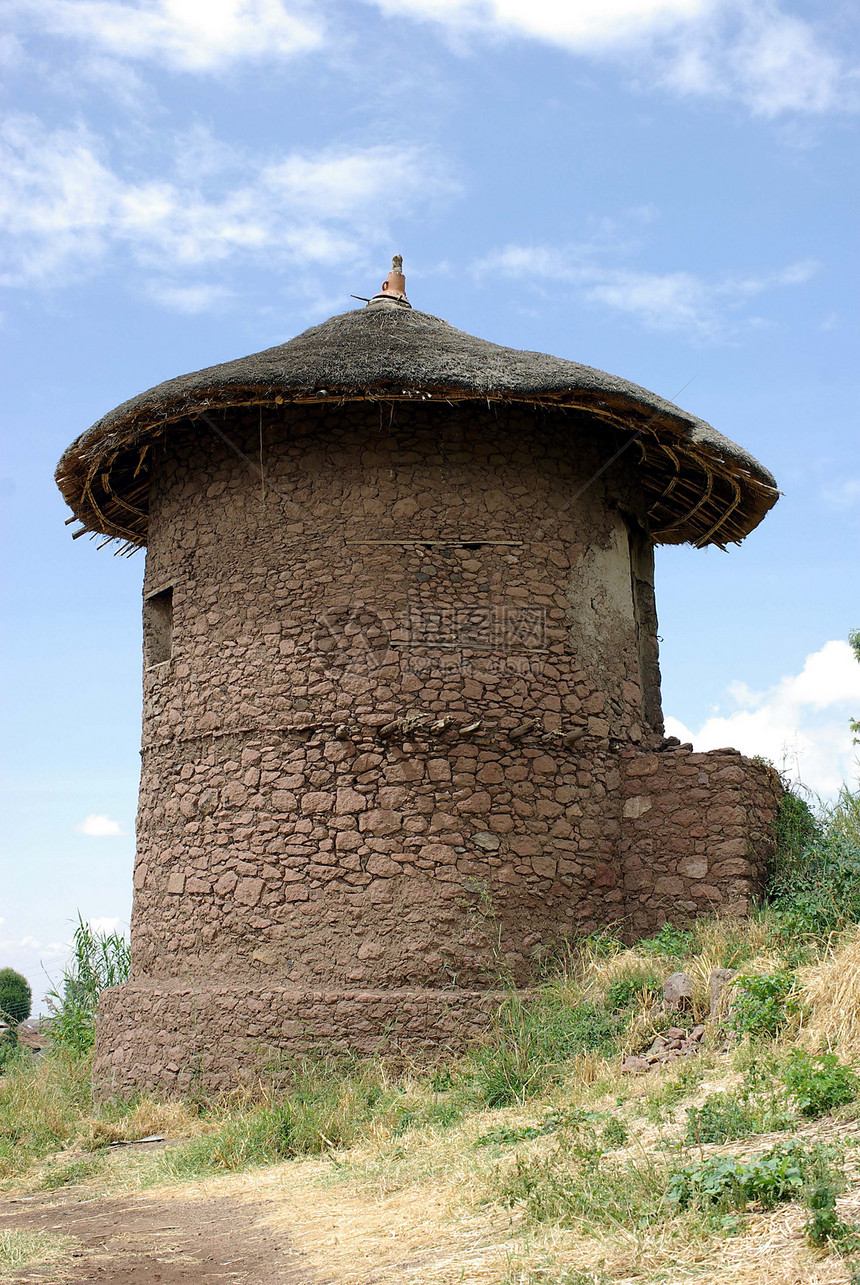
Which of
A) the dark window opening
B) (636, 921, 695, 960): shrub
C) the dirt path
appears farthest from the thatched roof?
the dirt path

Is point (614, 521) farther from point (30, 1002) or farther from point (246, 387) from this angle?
point (30, 1002)

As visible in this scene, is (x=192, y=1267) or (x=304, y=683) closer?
(x=192, y=1267)

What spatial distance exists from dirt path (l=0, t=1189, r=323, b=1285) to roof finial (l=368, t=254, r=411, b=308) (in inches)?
307

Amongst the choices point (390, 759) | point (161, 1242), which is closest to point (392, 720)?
point (390, 759)

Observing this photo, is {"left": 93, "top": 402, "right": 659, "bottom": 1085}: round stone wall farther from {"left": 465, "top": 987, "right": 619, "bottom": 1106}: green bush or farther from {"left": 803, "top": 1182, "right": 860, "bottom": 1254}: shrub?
{"left": 803, "top": 1182, "right": 860, "bottom": 1254}: shrub

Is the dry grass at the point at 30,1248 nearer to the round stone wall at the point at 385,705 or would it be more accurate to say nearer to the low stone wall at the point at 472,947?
the low stone wall at the point at 472,947

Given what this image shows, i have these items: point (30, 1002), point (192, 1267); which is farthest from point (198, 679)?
point (30, 1002)

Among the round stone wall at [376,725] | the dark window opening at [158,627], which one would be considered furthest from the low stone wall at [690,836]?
the dark window opening at [158,627]

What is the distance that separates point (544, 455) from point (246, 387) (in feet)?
7.79

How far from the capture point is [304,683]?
8.33m

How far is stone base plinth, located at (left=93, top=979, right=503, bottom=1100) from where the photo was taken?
7.50m

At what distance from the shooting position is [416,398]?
8.26 meters

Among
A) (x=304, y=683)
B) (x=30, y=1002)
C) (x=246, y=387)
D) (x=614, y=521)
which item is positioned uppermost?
(x=246, y=387)

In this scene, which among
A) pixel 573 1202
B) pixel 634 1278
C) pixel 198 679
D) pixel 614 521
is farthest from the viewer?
pixel 614 521
